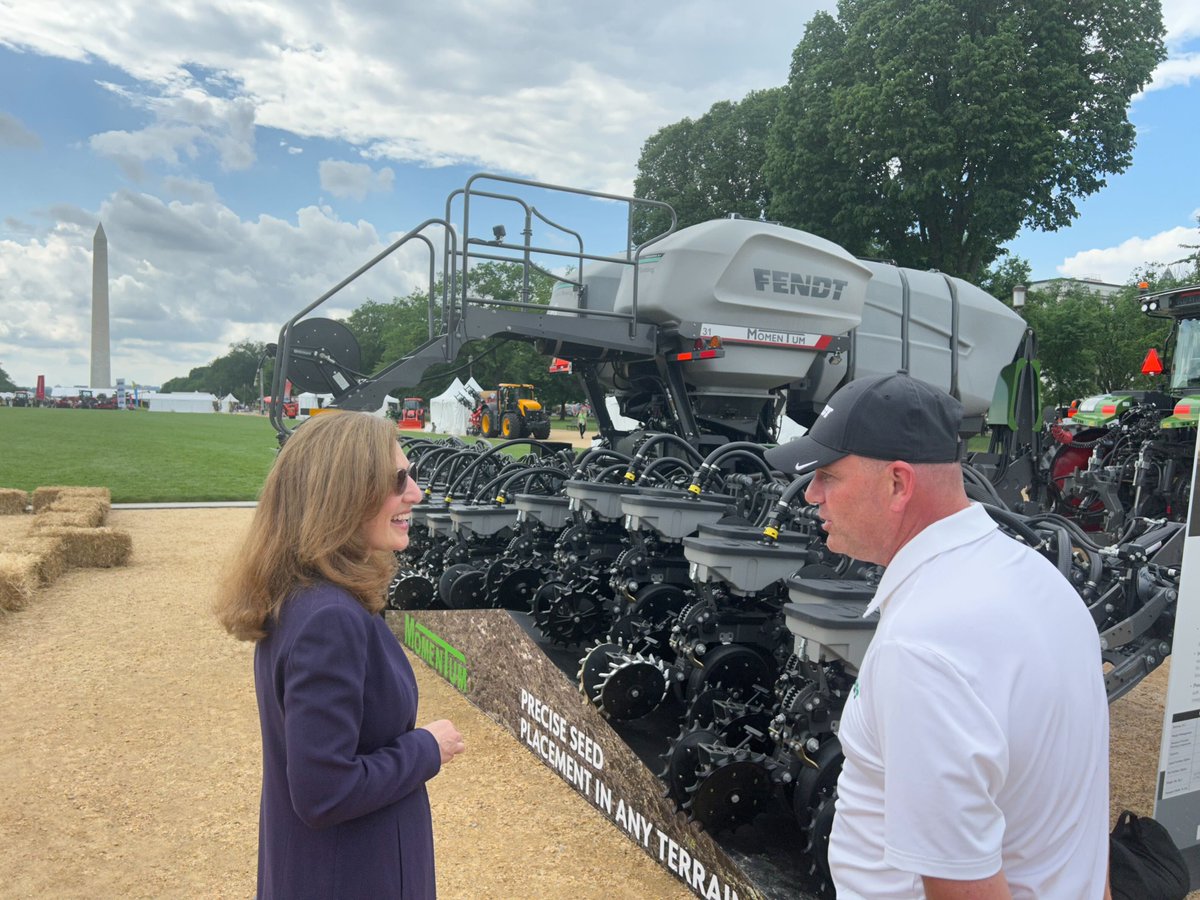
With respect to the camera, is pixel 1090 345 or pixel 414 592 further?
pixel 1090 345

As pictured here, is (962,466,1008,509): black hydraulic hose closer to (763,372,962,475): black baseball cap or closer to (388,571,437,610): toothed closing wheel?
(763,372,962,475): black baseball cap

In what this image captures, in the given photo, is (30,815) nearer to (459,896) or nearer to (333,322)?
(459,896)

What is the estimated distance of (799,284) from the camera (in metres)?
6.46

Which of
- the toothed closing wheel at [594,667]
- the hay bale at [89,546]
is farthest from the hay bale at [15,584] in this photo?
the toothed closing wheel at [594,667]

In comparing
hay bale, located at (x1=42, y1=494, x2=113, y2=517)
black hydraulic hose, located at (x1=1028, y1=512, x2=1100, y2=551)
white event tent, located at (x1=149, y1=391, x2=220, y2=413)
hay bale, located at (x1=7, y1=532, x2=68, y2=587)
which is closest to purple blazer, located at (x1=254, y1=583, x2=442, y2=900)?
black hydraulic hose, located at (x1=1028, y1=512, x2=1100, y2=551)

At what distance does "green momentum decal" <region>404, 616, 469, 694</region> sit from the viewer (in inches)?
217

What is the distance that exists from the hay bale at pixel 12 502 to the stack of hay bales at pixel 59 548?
5.67 ft

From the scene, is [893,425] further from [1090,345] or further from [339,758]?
[1090,345]

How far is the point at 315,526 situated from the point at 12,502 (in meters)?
14.8

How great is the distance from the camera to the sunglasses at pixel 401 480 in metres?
1.85

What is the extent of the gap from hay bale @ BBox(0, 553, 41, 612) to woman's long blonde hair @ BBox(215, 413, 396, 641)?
278 inches

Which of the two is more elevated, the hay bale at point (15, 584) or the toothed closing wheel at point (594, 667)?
the toothed closing wheel at point (594, 667)

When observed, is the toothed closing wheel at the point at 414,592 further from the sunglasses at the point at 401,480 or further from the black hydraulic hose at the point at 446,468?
the sunglasses at the point at 401,480

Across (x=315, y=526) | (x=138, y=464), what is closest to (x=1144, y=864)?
(x=315, y=526)
